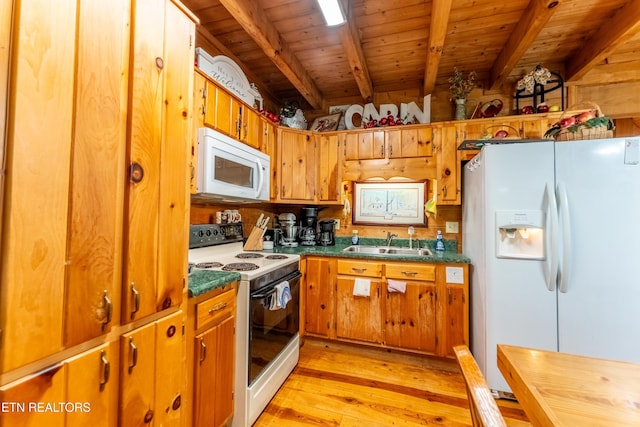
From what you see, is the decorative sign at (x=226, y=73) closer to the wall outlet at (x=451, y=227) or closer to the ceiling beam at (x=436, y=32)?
the ceiling beam at (x=436, y=32)

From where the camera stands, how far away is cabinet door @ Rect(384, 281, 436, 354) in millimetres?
2188

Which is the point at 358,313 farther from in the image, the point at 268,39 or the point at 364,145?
the point at 268,39

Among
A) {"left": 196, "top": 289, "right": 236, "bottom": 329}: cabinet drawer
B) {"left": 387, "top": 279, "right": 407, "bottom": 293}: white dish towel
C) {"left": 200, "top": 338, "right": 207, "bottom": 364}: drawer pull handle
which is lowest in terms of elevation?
{"left": 200, "top": 338, "right": 207, "bottom": 364}: drawer pull handle

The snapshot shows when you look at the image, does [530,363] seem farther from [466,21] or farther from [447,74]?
[447,74]

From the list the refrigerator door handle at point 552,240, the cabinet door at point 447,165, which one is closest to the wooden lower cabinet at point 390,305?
the refrigerator door handle at point 552,240

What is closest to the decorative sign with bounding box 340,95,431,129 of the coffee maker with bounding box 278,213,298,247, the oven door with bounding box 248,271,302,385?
the coffee maker with bounding box 278,213,298,247

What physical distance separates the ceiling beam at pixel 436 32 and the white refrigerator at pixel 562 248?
2.75ft

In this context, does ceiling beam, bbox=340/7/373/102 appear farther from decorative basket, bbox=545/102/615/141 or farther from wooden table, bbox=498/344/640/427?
wooden table, bbox=498/344/640/427

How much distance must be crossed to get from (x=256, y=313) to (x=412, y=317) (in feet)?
→ 4.40

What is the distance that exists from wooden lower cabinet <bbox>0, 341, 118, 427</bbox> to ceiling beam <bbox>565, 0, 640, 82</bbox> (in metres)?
3.18

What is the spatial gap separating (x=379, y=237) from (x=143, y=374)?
237 centimetres

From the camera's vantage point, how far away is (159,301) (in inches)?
35.5

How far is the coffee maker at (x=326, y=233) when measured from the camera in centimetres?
285
